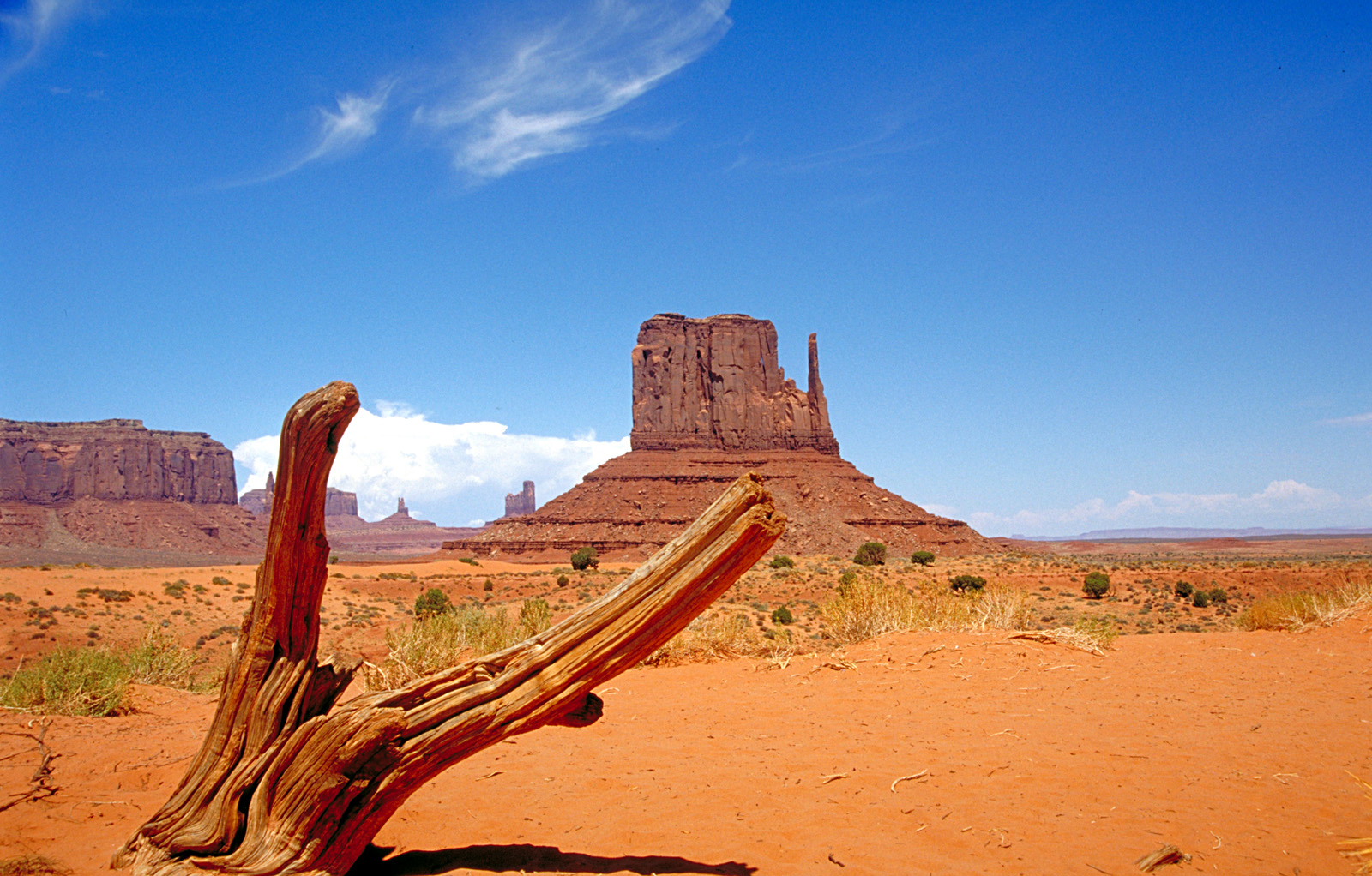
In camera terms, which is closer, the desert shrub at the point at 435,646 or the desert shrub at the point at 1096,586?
the desert shrub at the point at 435,646

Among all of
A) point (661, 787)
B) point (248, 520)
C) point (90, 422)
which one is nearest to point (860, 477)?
point (661, 787)

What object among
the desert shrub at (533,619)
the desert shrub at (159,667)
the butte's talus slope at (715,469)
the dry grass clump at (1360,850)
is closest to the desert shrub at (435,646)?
the desert shrub at (533,619)

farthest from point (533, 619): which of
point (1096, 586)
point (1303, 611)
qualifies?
point (1096, 586)

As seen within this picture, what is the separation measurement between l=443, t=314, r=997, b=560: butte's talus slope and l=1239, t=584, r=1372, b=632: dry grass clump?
Result: 171 ft

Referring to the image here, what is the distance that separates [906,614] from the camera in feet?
46.1

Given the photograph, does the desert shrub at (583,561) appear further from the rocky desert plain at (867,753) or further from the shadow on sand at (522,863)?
the shadow on sand at (522,863)

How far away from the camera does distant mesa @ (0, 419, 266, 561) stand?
111 metres

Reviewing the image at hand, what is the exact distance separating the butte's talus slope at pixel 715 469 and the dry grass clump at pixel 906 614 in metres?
54.1

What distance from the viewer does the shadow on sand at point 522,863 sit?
505cm

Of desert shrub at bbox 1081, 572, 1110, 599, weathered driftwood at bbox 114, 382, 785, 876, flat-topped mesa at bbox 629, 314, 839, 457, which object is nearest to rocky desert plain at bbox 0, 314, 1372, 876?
weathered driftwood at bbox 114, 382, 785, 876

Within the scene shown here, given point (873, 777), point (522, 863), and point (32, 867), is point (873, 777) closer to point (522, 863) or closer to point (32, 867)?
point (522, 863)

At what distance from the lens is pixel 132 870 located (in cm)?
476

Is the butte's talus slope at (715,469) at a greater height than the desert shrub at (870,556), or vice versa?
the butte's talus slope at (715,469)

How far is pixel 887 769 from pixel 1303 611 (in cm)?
1224
